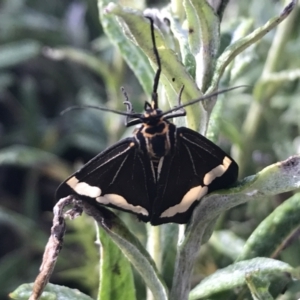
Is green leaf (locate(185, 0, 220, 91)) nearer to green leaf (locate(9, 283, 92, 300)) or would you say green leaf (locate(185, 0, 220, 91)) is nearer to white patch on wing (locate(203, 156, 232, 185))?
white patch on wing (locate(203, 156, 232, 185))

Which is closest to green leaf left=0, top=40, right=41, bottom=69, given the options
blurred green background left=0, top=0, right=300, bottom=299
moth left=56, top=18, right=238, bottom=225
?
blurred green background left=0, top=0, right=300, bottom=299

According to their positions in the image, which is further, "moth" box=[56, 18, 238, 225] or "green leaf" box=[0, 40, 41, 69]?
"green leaf" box=[0, 40, 41, 69]

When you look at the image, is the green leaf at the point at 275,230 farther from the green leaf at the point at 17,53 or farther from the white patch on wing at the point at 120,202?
the green leaf at the point at 17,53

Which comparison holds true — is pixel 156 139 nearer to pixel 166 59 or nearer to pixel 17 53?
pixel 166 59

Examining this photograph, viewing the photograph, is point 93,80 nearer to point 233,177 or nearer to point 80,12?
point 80,12

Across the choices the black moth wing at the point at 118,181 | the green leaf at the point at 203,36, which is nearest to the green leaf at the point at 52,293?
the black moth wing at the point at 118,181

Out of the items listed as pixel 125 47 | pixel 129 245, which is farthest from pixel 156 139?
pixel 125 47
